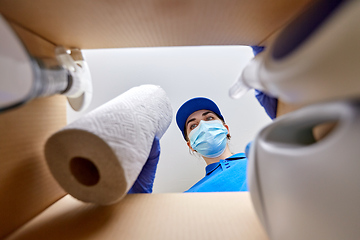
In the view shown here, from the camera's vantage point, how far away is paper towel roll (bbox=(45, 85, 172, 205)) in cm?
36

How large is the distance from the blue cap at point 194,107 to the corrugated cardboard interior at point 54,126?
2.01 feet

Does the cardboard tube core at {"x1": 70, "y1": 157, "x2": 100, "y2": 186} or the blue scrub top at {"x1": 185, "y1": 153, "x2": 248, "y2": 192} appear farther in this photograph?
the blue scrub top at {"x1": 185, "y1": 153, "x2": 248, "y2": 192}

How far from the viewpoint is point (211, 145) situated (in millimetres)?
986

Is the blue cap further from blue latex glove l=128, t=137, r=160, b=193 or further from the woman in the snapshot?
blue latex glove l=128, t=137, r=160, b=193

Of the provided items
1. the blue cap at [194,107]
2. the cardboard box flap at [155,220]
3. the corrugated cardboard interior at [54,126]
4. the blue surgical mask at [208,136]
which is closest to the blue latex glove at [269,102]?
the corrugated cardboard interior at [54,126]

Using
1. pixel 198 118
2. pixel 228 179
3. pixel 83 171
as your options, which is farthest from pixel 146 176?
pixel 198 118

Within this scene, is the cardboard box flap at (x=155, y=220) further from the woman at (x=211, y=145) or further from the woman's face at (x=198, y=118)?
the woman's face at (x=198, y=118)

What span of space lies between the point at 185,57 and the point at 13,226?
0.97 m

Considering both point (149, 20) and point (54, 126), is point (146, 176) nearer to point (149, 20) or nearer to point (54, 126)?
point (54, 126)

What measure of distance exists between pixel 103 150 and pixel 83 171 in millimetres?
118

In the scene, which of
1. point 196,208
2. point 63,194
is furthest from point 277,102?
point 63,194

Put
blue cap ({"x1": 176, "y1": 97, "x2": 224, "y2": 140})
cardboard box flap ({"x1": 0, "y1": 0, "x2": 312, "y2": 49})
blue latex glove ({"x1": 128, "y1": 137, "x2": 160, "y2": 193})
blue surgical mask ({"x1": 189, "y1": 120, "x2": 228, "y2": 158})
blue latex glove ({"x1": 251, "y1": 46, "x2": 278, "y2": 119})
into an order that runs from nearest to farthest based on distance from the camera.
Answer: cardboard box flap ({"x1": 0, "y1": 0, "x2": 312, "y2": 49}), blue latex glove ({"x1": 251, "y1": 46, "x2": 278, "y2": 119}), blue latex glove ({"x1": 128, "y1": 137, "x2": 160, "y2": 193}), blue surgical mask ({"x1": 189, "y1": 120, "x2": 228, "y2": 158}), blue cap ({"x1": 176, "y1": 97, "x2": 224, "y2": 140})

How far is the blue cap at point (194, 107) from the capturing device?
1102 millimetres

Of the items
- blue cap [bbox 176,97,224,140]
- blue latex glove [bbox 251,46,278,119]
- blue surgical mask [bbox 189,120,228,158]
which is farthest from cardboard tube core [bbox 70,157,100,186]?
blue cap [bbox 176,97,224,140]
